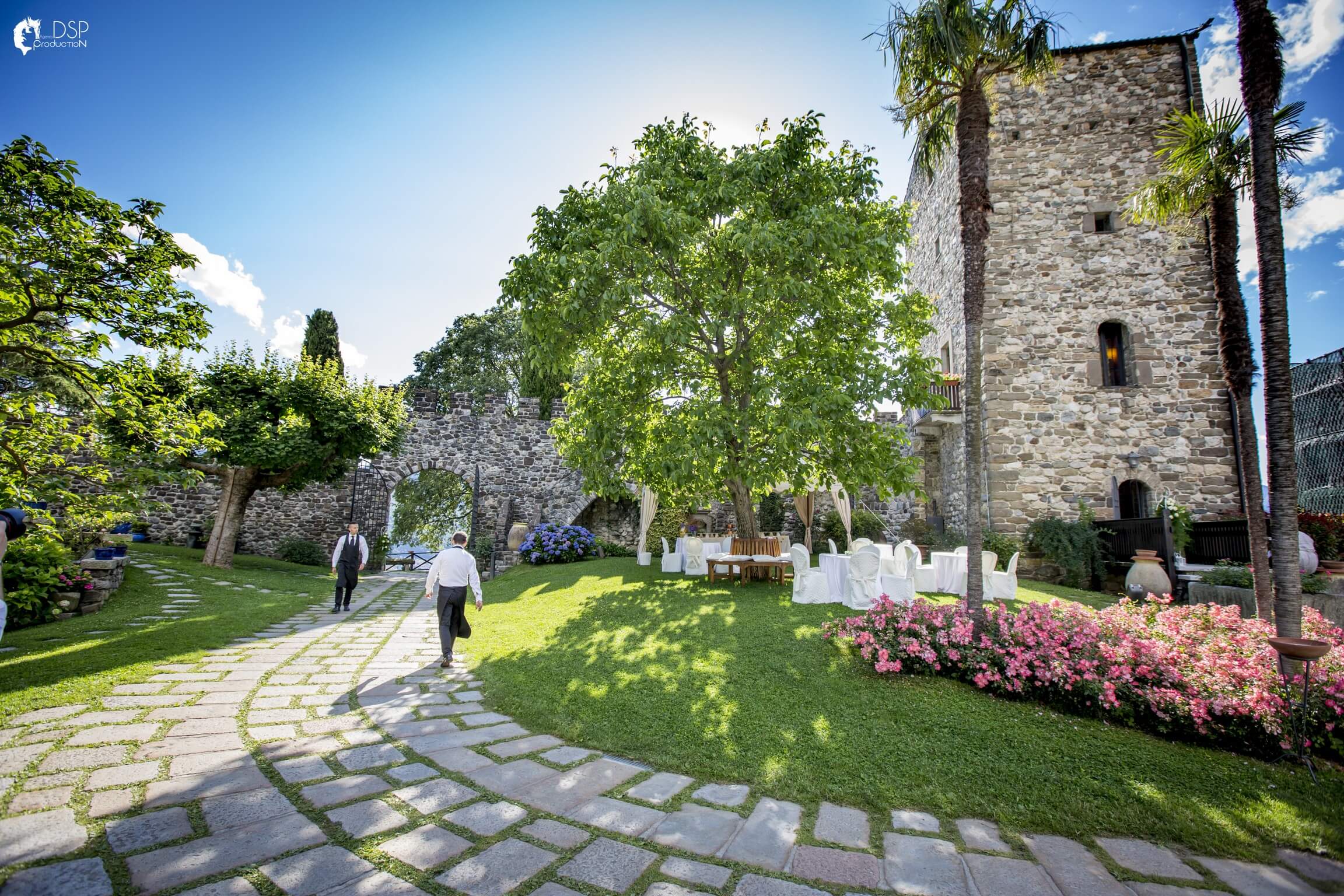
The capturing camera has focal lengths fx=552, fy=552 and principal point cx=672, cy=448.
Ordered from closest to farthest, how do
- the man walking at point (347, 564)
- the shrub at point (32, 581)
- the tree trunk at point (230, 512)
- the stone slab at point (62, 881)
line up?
the stone slab at point (62, 881) → the shrub at point (32, 581) → the man walking at point (347, 564) → the tree trunk at point (230, 512)

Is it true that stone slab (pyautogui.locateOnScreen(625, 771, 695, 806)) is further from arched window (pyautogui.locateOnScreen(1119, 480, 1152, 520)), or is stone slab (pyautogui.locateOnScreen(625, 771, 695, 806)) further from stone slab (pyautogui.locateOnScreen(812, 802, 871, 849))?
arched window (pyautogui.locateOnScreen(1119, 480, 1152, 520))

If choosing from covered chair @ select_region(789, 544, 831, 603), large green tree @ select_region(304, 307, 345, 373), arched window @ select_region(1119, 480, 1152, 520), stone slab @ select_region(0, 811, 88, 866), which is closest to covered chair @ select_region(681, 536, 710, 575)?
covered chair @ select_region(789, 544, 831, 603)

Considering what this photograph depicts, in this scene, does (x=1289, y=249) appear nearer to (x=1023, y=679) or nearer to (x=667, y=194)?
(x=1023, y=679)

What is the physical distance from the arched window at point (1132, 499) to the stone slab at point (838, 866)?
12009mm

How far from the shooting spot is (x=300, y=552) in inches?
616

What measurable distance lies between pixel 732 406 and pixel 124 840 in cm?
805

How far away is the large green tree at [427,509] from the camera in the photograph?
2892 centimetres

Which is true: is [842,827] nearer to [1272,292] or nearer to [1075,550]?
[1272,292]

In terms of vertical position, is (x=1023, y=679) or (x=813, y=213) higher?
(x=813, y=213)

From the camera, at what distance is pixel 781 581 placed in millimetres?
9867

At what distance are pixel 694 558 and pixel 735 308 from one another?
17.9 ft

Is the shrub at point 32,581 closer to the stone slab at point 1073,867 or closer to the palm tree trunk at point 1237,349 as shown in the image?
the stone slab at point 1073,867

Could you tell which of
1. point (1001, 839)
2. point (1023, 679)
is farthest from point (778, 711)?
point (1023, 679)

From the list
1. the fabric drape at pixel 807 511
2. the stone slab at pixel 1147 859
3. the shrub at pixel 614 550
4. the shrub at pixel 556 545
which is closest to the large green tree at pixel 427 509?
the shrub at pixel 614 550
